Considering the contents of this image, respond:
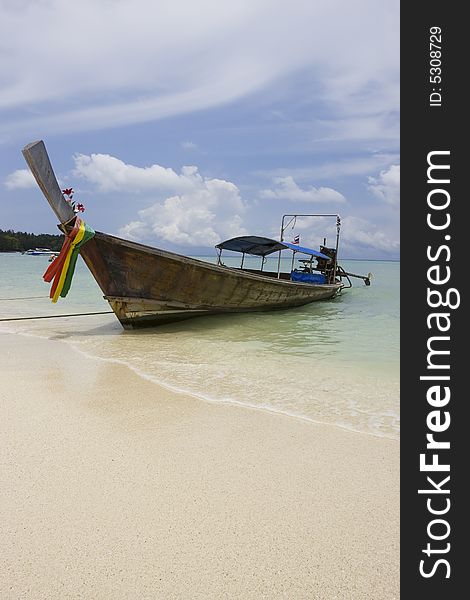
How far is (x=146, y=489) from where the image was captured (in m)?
2.58

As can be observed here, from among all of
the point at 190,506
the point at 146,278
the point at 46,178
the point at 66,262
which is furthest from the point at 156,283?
the point at 190,506

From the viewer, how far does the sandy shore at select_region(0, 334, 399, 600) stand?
1862mm

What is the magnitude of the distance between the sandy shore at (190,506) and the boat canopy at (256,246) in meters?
8.81

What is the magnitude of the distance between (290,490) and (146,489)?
793 millimetres

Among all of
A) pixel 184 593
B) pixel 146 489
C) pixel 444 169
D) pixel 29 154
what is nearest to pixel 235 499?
pixel 146 489

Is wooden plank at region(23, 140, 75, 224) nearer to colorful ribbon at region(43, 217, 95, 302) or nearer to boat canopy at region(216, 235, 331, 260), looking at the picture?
colorful ribbon at region(43, 217, 95, 302)

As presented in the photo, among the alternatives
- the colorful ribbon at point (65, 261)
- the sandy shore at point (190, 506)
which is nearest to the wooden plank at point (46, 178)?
the colorful ribbon at point (65, 261)

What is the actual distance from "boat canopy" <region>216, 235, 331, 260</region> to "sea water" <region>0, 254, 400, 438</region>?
5.82 feet

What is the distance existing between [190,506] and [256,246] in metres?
10.9

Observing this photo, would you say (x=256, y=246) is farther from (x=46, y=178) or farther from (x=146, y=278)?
(x=46, y=178)

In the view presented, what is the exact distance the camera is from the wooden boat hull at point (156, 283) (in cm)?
Answer: 845

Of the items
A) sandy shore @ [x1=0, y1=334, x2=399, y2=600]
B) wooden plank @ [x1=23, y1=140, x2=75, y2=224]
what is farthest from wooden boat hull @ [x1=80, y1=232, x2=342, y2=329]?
sandy shore @ [x1=0, y1=334, x2=399, y2=600]

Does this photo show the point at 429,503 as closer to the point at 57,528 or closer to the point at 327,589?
the point at 327,589

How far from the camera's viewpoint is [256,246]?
13.0 meters
